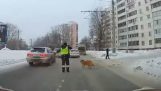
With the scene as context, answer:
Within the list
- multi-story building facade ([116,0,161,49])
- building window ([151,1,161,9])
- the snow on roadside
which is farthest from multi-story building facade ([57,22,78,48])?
the snow on roadside

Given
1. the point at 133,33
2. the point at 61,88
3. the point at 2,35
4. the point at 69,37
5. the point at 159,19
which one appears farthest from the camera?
the point at 69,37

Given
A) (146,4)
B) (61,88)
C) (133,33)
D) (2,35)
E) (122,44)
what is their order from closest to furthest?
(61,88) → (2,35) → (146,4) → (133,33) → (122,44)

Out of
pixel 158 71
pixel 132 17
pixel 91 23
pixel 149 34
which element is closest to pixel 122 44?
pixel 132 17

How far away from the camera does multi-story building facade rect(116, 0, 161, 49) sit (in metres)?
108

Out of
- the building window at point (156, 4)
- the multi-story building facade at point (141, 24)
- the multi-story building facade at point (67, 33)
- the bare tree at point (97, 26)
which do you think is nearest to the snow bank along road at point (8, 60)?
the multi-story building facade at point (141, 24)

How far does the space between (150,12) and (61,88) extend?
101 m

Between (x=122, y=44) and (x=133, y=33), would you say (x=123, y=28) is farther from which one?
(x=133, y=33)

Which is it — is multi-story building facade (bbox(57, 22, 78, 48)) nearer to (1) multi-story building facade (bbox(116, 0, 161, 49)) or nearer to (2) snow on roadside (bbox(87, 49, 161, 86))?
(1) multi-story building facade (bbox(116, 0, 161, 49))

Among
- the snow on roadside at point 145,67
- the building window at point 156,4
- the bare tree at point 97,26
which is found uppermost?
the building window at point 156,4

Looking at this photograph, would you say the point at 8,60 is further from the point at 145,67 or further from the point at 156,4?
the point at 156,4

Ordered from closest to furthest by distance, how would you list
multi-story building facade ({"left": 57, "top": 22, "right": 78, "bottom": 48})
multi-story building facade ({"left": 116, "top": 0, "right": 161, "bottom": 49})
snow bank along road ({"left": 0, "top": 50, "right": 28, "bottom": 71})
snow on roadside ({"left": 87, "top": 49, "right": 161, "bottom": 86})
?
snow on roadside ({"left": 87, "top": 49, "right": 161, "bottom": 86}) → snow bank along road ({"left": 0, "top": 50, "right": 28, "bottom": 71}) → multi-story building facade ({"left": 116, "top": 0, "right": 161, "bottom": 49}) → multi-story building facade ({"left": 57, "top": 22, "right": 78, "bottom": 48})

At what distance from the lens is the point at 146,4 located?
111312 mm

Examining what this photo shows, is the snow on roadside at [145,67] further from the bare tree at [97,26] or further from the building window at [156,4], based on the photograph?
the building window at [156,4]

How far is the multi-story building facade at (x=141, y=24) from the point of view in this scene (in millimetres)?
107562
